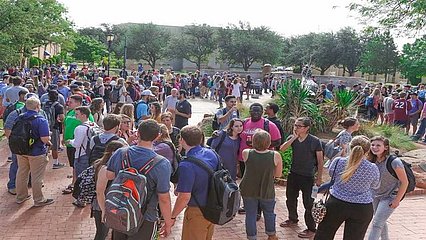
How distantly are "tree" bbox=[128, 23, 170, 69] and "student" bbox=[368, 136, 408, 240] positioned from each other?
56.3 metres

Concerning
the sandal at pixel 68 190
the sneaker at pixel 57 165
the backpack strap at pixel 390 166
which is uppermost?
the backpack strap at pixel 390 166

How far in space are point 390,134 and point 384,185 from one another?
26.7 feet

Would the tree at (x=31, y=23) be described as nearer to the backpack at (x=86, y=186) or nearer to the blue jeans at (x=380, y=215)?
the backpack at (x=86, y=186)

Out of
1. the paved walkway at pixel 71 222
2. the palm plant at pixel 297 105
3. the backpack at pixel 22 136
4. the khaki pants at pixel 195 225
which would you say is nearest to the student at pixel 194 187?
the khaki pants at pixel 195 225

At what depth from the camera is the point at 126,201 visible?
11.1 feet

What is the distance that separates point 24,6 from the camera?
19.2m

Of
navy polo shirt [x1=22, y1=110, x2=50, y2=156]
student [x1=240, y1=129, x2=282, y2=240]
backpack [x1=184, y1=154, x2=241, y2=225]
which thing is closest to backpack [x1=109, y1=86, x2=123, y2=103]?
navy polo shirt [x1=22, y1=110, x2=50, y2=156]

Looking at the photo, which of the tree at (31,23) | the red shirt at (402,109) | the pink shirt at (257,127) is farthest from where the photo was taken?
the tree at (31,23)

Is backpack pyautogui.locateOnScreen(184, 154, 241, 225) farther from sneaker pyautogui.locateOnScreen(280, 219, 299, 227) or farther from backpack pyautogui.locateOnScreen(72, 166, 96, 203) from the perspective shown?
sneaker pyautogui.locateOnScreen(280, 219, 299, 227)

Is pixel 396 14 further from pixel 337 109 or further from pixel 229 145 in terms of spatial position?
pixel 229 145

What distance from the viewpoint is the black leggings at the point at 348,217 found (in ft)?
14.2

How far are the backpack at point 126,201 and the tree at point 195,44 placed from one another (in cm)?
5257

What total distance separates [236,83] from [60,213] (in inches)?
593

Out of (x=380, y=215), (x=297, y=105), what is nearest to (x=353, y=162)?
(x=380, y=215)
